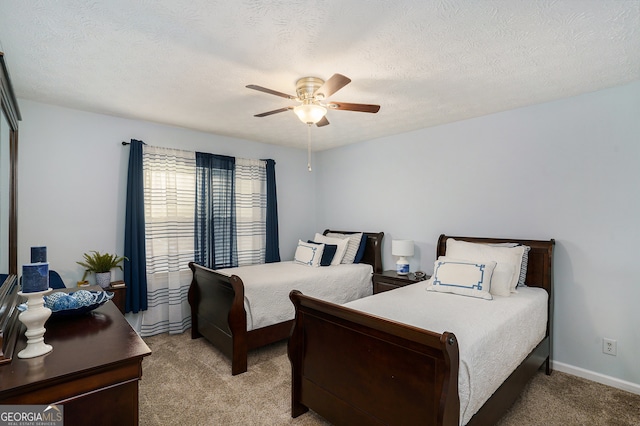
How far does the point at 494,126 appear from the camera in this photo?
10.9ft

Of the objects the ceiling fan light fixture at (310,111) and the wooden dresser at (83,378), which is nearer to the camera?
the wooden dresser at (83,378)

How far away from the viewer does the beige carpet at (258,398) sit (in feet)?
7.22

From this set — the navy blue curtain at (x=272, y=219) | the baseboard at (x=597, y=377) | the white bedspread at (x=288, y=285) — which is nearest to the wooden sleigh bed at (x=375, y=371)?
the baseboard at (x=597, y=377)

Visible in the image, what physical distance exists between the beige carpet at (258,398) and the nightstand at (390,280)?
1.40 metres

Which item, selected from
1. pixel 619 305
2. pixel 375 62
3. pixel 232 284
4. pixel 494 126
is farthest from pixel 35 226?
pixel 619 305

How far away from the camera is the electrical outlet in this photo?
8.67 feet

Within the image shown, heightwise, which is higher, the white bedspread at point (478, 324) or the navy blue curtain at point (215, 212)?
the navy blue curtain at point (215, 212)

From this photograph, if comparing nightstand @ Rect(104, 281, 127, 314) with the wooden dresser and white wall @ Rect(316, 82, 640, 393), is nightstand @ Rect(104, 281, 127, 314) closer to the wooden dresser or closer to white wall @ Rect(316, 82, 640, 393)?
the wooden dresser

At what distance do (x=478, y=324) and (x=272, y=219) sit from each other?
3264 mm

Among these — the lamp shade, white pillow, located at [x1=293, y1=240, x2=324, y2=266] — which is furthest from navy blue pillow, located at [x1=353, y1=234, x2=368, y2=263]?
the lamp shade

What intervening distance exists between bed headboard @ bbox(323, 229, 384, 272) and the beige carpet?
1786 mm

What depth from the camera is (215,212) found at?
4168mm

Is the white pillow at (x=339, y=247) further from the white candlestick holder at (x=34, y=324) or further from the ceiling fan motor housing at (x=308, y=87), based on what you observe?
the white candlestick holder at (x=34, y=324)

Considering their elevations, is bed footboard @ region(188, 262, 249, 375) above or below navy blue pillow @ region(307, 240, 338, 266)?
below
